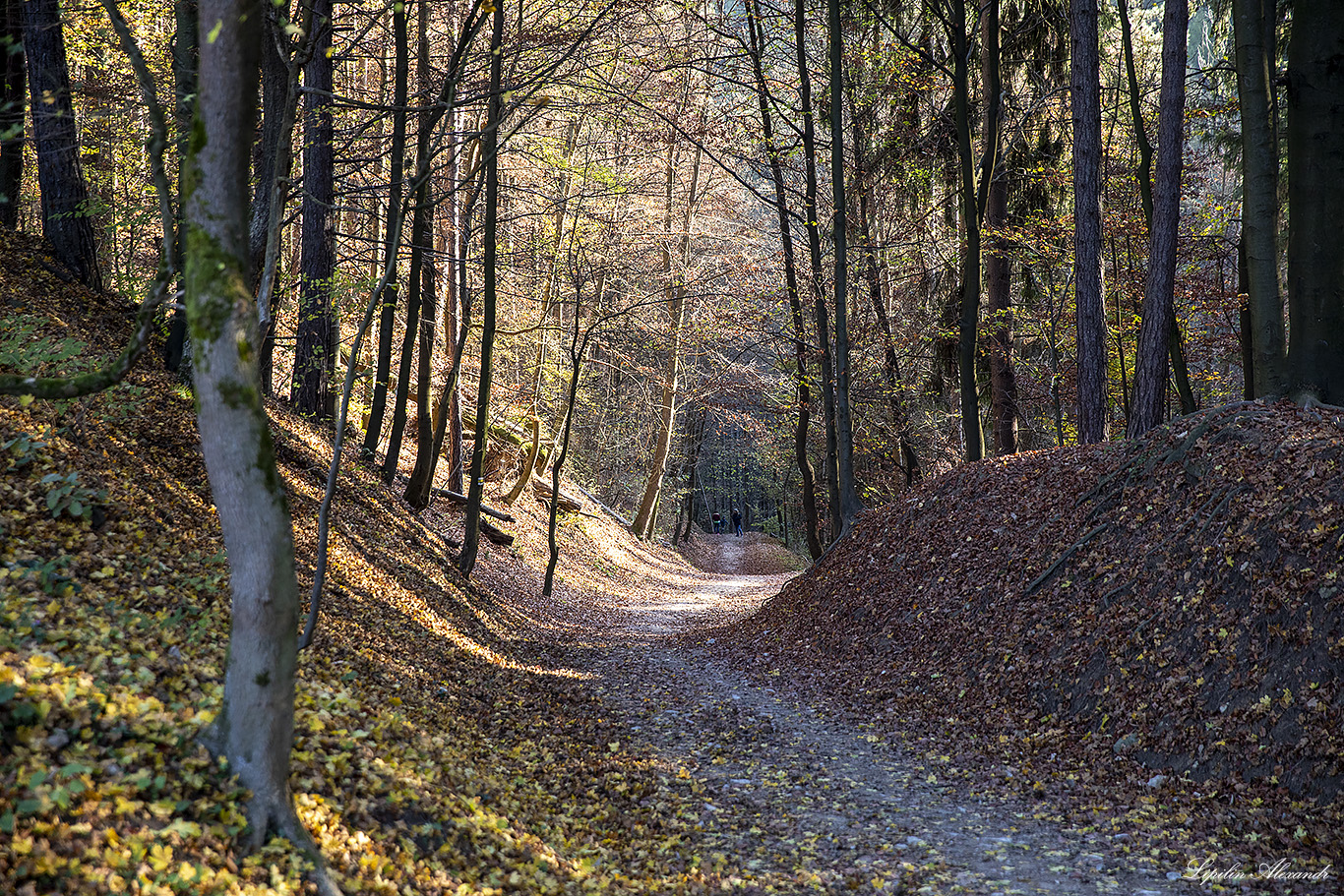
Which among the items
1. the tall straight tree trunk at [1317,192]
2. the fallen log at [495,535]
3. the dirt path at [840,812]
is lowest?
the dirt path at [840,812]

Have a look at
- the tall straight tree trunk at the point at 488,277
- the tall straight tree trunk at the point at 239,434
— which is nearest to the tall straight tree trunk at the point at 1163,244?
the tall straight tree trunk at the point at 488,277

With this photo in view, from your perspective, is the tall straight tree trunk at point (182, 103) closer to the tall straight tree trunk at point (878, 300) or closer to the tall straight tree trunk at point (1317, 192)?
the tall straight tree trunk at point (1317, 192)

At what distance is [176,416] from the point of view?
357 inches

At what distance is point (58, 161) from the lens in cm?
936

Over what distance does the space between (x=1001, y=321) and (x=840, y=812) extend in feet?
37.8

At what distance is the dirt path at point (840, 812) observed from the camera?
4.89m

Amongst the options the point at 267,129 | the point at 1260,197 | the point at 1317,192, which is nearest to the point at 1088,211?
the point at 1260,197

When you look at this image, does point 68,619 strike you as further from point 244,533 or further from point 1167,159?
point 1167,159

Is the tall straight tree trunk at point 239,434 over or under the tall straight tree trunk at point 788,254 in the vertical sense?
under

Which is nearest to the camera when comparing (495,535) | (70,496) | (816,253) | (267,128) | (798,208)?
(70,496)

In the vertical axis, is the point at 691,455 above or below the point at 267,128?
below

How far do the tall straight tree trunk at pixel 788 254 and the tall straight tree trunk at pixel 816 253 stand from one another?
0.62 metres

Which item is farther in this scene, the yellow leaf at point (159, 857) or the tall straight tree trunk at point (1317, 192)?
the tall straight tree trunk at point (1317, 192)

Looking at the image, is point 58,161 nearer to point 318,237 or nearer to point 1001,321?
point 318,237
